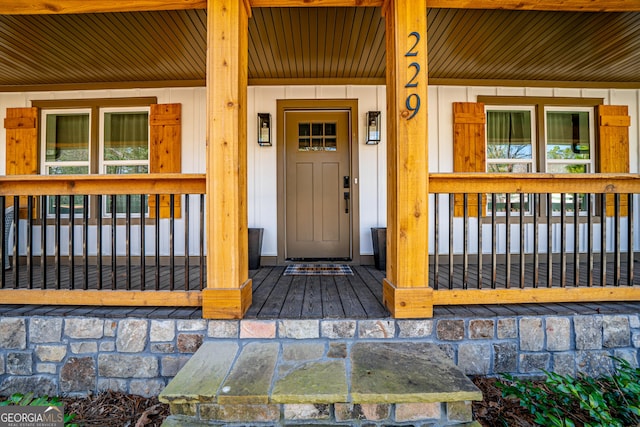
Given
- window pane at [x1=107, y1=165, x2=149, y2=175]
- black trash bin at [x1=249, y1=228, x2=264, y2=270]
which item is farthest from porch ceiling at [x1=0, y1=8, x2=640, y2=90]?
black trash bin at [x1=249, y1=228, x2=264, y2=270]

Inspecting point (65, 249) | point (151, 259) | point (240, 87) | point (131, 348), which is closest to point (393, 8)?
point (240, 87)

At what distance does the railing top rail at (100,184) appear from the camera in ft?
6.63

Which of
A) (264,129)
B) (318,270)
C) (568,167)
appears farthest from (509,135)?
(264,129)

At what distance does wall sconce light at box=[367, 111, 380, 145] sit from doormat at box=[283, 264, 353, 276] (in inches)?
62.8

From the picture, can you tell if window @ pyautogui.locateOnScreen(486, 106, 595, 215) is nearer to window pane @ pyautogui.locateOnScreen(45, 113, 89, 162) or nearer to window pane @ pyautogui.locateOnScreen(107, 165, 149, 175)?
window pane @ pyautogui.locateOnScreen(107, 165, 149, 175)

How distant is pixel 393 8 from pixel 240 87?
112 centimetres

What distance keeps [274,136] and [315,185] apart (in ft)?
2.65

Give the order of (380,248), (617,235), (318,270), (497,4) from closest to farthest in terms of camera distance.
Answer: (497,4) < (617,235) < (318,270) < (380,248)

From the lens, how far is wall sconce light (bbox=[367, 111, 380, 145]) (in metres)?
3.69

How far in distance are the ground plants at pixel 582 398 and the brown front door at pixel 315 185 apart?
2331 millimetres

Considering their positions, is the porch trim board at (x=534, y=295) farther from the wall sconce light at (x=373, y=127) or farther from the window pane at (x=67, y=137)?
the window pane at (x=67, y=137)

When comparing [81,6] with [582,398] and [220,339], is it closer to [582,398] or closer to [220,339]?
[220,339]
